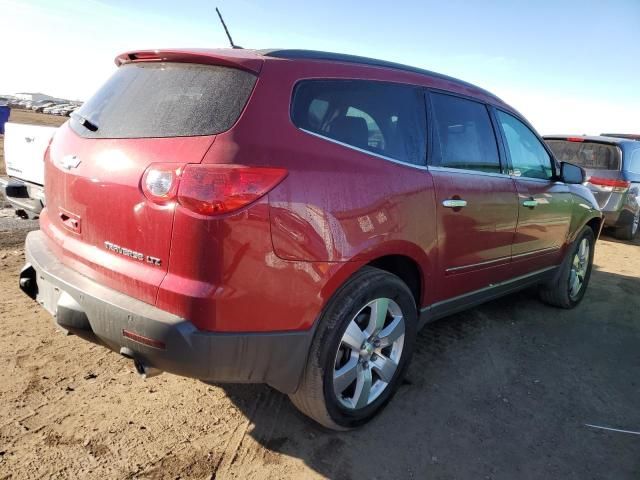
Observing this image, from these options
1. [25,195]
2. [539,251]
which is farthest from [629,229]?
[25,195]

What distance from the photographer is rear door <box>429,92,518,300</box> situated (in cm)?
292

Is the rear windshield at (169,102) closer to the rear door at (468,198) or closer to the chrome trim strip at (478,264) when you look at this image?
the rear door at (468,198)

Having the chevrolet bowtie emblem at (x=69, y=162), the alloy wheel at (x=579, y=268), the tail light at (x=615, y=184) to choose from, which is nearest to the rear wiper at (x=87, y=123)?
the chevrolet bowtie emblem at (x=69, y=162)

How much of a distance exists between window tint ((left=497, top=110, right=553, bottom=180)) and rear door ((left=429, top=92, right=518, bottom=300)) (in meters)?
0.25

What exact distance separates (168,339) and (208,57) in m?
1.25

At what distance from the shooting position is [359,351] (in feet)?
8.23

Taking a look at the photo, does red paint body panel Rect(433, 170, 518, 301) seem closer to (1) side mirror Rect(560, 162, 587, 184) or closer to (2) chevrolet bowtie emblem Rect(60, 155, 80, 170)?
(1) side mirror Rect(560, 162, 587, 184)

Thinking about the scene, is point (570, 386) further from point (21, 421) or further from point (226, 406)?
point (21, 421)

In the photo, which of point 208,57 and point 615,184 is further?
point 615,184

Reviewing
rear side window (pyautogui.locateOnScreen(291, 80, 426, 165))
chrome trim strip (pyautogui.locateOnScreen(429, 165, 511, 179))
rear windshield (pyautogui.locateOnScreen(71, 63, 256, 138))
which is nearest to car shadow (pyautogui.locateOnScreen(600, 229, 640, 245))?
chrome trim strip (pyautogui.locateOnScreen(429, 165, 511, 179))

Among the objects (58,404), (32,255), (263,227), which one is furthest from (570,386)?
(32,255)

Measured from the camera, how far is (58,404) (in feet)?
8.48

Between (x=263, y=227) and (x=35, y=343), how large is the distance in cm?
219

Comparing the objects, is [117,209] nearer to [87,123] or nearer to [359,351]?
[87,123]
